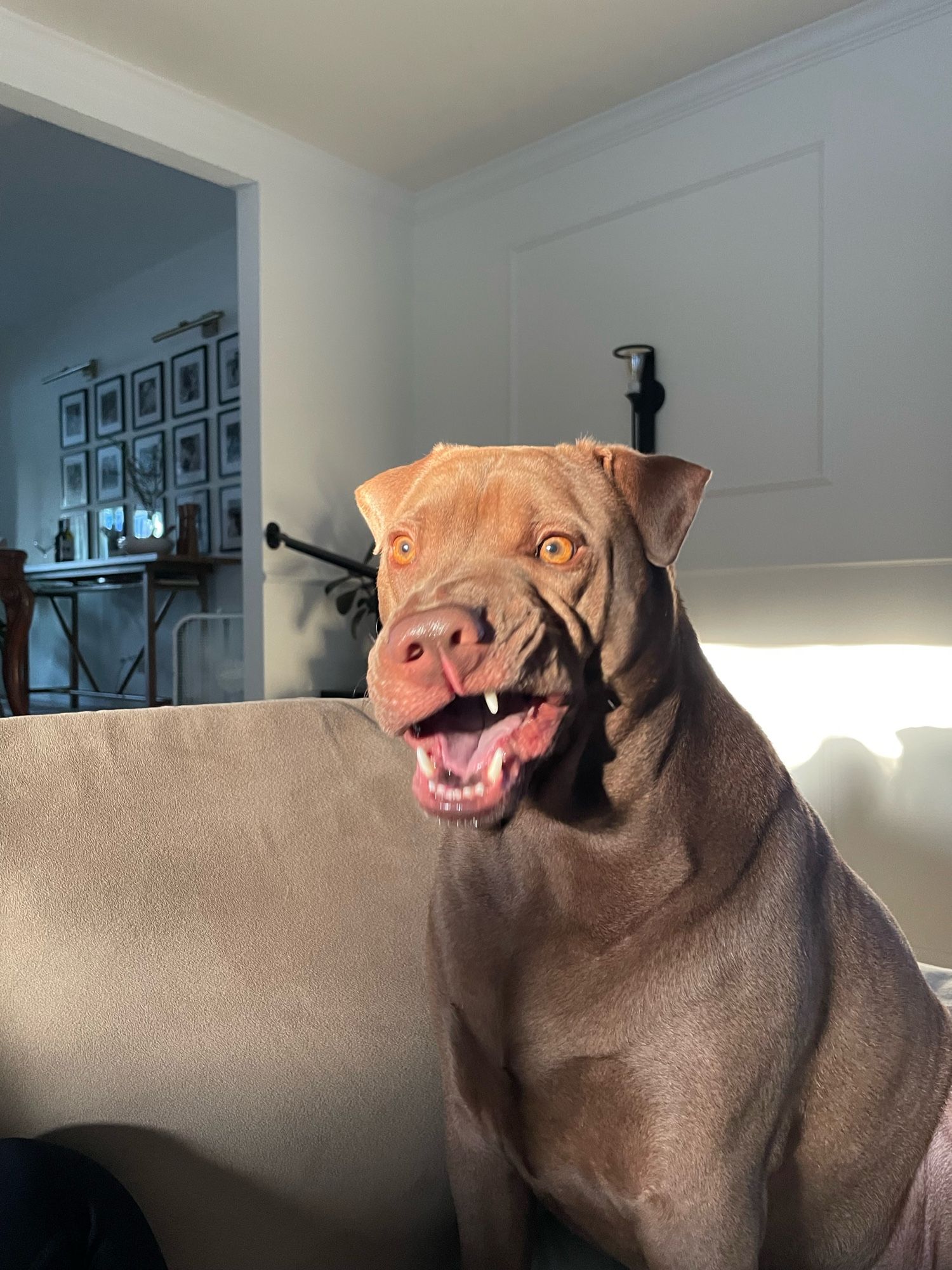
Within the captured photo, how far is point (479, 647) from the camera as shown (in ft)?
2.32

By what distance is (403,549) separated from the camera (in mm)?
895

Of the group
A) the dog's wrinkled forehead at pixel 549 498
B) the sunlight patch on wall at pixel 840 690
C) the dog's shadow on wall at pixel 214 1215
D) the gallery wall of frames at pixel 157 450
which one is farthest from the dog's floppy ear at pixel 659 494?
the gallery wall of frames at pixel 157 450

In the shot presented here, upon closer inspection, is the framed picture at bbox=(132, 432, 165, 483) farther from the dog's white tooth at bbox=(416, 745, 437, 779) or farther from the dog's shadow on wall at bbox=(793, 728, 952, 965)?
the dog's white tooth at bbox=(416, 745, 437, 779)

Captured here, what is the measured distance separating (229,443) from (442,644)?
5.10 metres

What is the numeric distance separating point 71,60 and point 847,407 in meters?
2.98

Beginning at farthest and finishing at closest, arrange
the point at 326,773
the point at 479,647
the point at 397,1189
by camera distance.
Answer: the point at 326,773
the point at 397,1189
the point at 479,647

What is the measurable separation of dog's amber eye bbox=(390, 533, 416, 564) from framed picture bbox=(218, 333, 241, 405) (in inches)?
190

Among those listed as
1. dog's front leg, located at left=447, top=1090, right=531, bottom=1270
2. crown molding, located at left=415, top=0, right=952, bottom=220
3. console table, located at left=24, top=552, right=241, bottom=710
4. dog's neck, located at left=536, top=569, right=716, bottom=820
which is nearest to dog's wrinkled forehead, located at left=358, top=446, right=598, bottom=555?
dog's neck, located at left=536, top=569, right=716, bottom=820

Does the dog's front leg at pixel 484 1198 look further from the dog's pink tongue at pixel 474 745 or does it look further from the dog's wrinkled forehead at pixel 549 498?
the dog's wrinkled forehead at pixel 549 498

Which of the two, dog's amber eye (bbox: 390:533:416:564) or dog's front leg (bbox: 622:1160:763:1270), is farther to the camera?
dog's amber eye (bbox: 390:533:416:564)

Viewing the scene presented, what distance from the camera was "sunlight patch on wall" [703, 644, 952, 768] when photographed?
9.89 feet

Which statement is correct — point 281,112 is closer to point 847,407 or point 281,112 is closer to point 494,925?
point 847,407

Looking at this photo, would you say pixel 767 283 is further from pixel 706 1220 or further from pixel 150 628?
pixel 150 628

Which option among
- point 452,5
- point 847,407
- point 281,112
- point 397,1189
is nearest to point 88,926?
point 397,1189
